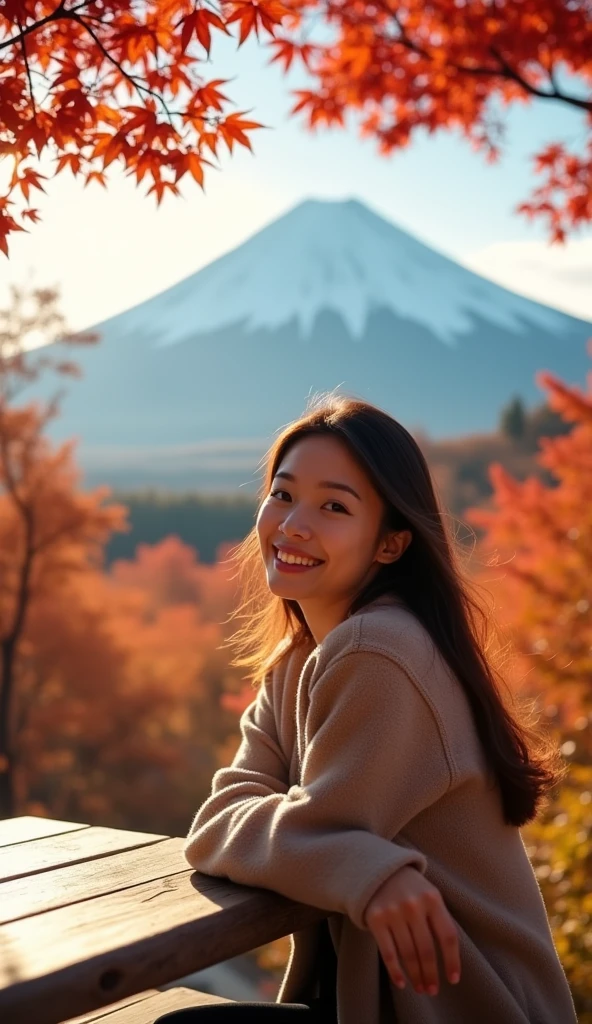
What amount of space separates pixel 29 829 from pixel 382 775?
0.88 meters

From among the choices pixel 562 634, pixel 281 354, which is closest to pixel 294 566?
pixel 562 634

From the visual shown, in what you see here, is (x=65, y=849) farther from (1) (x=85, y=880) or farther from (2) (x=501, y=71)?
(2) (x=501, y=71)

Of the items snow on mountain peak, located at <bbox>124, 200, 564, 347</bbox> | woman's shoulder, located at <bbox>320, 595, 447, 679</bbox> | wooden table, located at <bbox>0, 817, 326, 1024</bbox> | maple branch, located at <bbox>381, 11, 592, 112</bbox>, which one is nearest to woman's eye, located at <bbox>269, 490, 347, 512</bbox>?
woman's shoulder, located at <bbox>320, 595, 447, 679</bbox>

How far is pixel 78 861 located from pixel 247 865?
388 mm

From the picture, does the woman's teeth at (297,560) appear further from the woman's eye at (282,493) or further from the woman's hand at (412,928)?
the woman's hand at (412,928)

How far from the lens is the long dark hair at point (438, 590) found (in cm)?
180

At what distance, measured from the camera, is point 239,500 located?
1645 inches

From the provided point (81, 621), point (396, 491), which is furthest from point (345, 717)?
point (81, 621)

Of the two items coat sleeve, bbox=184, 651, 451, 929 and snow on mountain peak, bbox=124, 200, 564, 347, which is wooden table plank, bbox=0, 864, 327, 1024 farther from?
snow on mountain peak, bbox=124, 200, 564, 347

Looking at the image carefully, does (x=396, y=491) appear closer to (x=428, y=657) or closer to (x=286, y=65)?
(x=428, y=657)

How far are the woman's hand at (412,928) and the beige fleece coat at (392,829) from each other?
46 mm

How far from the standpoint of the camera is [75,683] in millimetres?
18359

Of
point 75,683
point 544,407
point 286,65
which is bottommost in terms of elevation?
point 75,683

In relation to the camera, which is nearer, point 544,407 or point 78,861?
point 78,861
